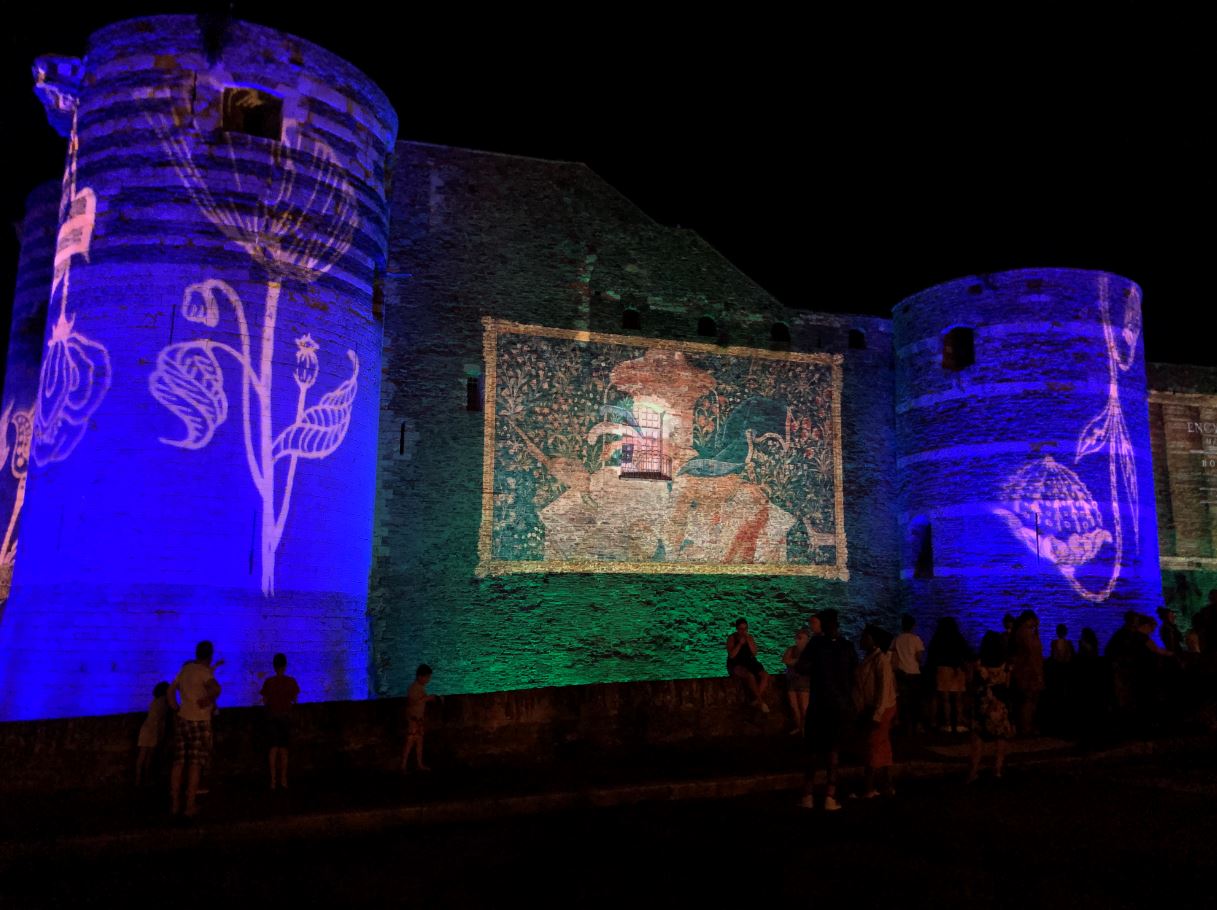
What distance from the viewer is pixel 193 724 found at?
7258 mm

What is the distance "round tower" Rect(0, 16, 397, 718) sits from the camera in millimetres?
Result: 10883

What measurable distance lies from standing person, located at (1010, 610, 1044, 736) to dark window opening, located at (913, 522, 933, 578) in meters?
6.54

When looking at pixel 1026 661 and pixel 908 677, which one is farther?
pixel 908 677

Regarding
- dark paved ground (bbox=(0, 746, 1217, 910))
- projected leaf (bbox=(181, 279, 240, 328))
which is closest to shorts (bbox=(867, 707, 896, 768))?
dark paved ground (bbox=(0, 746, 1217, 910))

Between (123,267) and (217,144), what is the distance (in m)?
1.80

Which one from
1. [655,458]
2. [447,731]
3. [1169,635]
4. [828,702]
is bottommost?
[447,731]

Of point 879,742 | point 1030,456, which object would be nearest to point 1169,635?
point 1030,456

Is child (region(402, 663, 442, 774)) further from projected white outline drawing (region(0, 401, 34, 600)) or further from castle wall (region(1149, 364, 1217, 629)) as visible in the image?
castle wall (region(1149, 364, 1217, 629))

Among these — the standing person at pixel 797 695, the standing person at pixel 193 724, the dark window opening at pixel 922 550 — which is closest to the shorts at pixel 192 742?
the standing person at pixel 193 724

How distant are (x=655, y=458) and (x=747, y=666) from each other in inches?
221

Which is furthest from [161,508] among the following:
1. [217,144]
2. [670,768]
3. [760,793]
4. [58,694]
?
[760,793]

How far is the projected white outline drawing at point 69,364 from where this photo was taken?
37.4 ft

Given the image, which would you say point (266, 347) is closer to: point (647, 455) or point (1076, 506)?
point (647, 455)

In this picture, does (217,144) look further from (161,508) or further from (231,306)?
(161,508)
